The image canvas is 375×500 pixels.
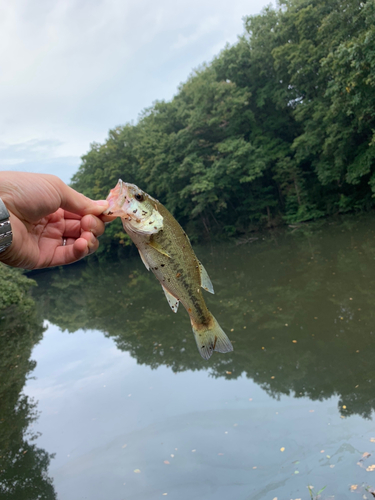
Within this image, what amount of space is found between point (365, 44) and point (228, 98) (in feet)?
42.5

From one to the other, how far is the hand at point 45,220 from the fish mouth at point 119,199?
0.62 feet

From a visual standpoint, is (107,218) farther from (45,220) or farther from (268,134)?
(268,134)

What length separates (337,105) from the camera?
60.7ft

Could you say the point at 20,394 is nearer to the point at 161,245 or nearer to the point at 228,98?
the point at 161,245

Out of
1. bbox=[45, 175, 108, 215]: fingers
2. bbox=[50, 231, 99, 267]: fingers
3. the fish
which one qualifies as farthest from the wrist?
the fish

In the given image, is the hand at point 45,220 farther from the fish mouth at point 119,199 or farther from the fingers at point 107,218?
the fish mouth at point 119,199

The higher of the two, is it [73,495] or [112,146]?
[112,146]

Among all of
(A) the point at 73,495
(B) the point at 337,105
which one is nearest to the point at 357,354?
(A) the point at 73,495

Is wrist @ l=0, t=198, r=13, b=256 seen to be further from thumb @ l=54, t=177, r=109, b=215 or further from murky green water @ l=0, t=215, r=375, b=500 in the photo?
murky green water @ l=0, t=215, r=375, b=500

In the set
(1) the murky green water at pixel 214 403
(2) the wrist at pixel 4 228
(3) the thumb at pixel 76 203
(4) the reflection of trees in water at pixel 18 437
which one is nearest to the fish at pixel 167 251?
(3) the thumb at pixel 76 203

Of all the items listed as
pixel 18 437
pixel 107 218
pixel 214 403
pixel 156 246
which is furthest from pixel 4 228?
pixel 18 437

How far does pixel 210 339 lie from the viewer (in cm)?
225

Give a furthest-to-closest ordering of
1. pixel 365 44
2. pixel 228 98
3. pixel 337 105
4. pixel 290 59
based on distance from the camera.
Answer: pixel 228 98
pixel 290 59
pixel 337 105
pixel 365 44

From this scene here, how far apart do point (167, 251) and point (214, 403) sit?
463 centimetres
